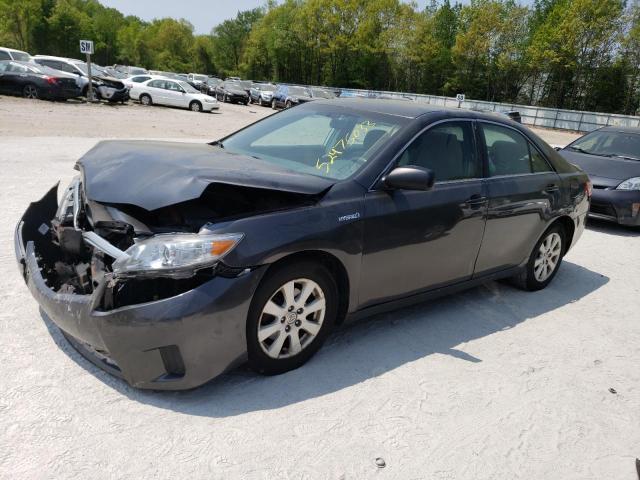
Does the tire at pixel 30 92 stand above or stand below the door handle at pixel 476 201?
below

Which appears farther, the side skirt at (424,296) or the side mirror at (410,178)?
the side skirt at (424,296)

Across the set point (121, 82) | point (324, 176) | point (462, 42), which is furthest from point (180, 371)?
point (462, 42)

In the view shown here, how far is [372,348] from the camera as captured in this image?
12.3 feet

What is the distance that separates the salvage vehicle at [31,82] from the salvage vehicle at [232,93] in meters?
15.0

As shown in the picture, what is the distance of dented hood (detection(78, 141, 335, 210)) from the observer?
9.62 ft

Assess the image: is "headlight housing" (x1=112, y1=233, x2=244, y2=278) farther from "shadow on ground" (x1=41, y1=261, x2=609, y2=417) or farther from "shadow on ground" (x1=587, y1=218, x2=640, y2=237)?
"shadow on ground" (x1=587, y1=218, x2=640, y2=237)

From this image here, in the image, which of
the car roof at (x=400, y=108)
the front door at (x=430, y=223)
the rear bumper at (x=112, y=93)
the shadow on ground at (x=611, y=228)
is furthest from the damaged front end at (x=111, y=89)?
the front door at (x=430, y=223)

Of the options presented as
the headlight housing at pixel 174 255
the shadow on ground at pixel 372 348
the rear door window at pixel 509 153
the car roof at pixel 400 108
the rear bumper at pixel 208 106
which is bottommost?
the shadow on ground at pixel 372 348

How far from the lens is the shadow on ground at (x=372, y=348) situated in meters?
2.98

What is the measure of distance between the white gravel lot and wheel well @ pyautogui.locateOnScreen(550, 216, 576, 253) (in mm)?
1014

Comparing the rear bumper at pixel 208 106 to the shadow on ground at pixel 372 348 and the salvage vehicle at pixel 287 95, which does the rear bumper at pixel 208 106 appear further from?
the shadow on ground at pixel 372 348

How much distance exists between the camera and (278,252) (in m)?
2.96

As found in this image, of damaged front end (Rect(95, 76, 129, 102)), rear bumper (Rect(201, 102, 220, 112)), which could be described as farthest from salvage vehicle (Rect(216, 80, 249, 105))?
damaged front end (Rect(95, 76, 129, 102))

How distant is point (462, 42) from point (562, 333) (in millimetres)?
59853
